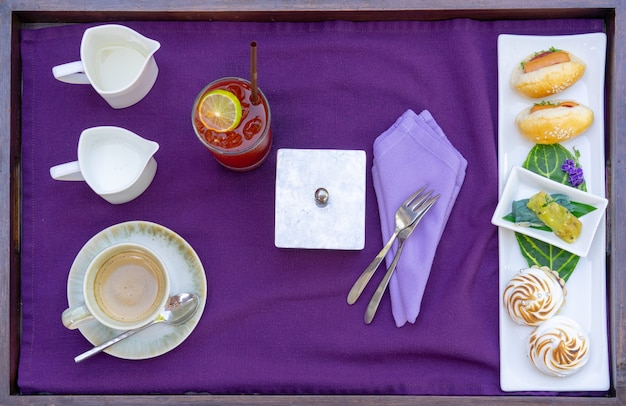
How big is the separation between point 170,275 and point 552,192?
65cm

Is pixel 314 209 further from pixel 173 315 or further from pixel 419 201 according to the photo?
pixel 173 315

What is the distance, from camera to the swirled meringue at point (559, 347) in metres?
1.00

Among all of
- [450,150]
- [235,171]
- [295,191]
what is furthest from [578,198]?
[235,171]

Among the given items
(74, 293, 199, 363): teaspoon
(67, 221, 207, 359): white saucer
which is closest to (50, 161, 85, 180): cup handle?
(67, 221, 207, 359): white saucer

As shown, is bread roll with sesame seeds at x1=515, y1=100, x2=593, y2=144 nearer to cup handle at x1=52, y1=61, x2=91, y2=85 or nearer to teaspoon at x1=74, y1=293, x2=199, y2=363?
teaspoon at x1=74, y1=293, x2=199, y2=363

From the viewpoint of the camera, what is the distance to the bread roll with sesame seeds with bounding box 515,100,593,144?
3.40 feet

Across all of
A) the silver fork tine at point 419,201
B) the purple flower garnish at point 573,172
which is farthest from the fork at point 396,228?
the purple flower garnish at point 573,172

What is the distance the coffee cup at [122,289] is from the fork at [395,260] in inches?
13.1

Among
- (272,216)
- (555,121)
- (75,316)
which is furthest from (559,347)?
(75,316)

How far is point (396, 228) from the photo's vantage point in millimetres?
1050

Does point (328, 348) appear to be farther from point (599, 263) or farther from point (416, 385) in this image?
point (599, 263)

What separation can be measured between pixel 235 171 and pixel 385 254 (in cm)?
29

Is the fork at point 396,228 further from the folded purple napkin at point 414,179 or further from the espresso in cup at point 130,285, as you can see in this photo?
the espresso in cup at point 130,285

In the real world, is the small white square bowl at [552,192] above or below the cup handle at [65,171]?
below
